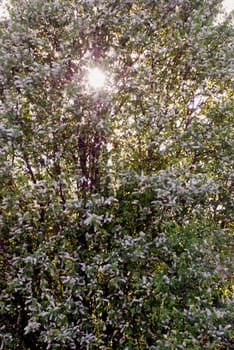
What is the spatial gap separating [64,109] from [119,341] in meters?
5.77

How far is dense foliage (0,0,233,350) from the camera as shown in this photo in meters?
8.83

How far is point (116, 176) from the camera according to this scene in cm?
913

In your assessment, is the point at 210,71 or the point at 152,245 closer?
the point at 152,245

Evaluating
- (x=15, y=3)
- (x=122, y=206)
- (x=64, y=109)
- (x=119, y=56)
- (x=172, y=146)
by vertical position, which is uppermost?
(x=15, y=3)

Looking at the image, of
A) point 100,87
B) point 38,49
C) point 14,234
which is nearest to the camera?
point 14,234

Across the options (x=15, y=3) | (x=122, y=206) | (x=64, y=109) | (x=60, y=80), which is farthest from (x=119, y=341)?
(x=15, y=3)

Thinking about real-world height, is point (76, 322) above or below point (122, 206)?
below

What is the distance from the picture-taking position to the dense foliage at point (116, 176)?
883cm

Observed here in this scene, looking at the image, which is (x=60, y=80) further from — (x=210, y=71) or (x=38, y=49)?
(x=210, y=71)

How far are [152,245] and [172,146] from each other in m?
2.45

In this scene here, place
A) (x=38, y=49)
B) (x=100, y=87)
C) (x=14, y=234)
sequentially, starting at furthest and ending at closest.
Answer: (x=38, y=49)
(x=100, y=87)
(x=14, y=234)

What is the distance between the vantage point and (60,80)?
1027 centimetres

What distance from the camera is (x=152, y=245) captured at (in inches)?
Answer: 362

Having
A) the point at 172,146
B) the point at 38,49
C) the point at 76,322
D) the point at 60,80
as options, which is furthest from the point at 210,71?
the point at 76,322
